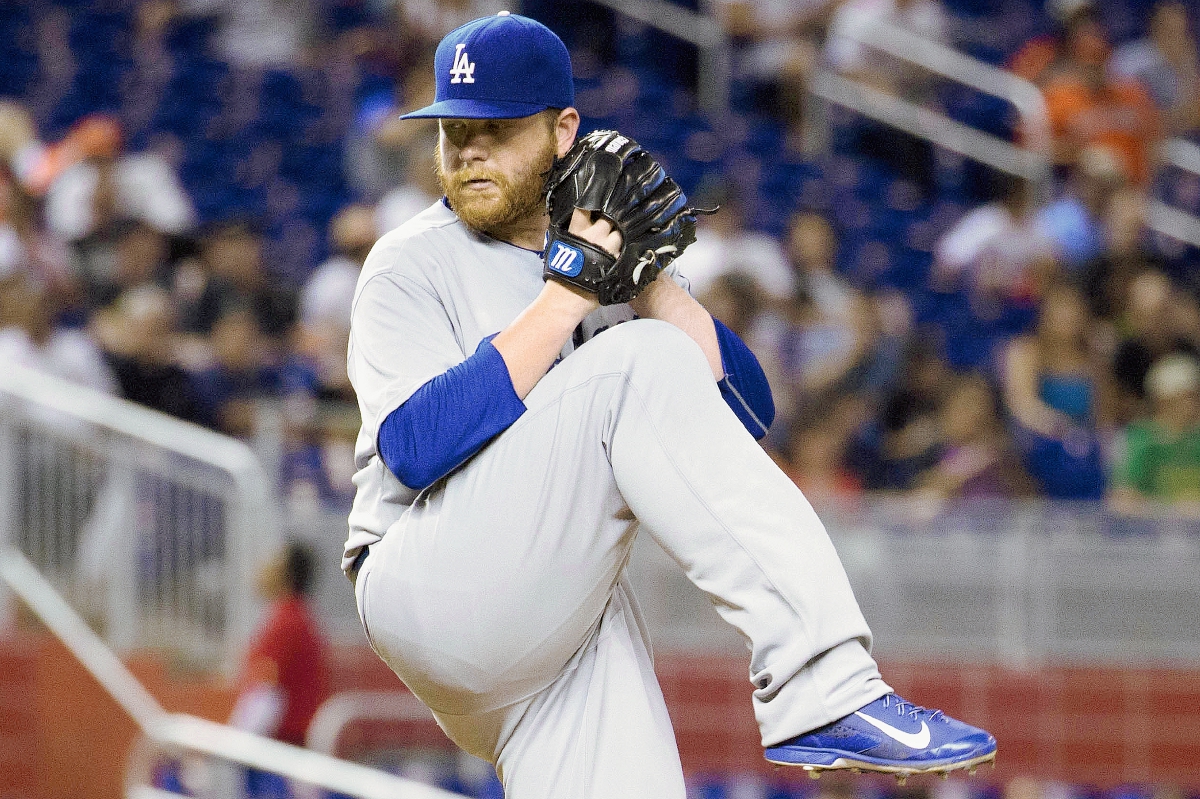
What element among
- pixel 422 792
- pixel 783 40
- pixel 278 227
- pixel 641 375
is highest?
pixel 641 375

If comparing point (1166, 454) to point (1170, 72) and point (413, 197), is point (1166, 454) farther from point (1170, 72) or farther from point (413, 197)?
point (1170, 72)

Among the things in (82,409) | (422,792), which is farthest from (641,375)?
(82,409)

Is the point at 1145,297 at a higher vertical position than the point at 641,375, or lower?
lower

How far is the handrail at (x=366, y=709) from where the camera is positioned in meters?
7.18

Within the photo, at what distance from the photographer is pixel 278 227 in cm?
1009

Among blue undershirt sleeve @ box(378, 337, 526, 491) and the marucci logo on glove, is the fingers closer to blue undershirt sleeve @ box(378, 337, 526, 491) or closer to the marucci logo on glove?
the marucci logo on glove

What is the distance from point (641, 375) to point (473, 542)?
0.39 m

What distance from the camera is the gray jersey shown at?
9.59ft

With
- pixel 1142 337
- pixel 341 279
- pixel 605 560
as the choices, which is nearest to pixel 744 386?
pixel 605 560

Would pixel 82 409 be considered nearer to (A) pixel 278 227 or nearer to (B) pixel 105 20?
(A) pixel 278 227

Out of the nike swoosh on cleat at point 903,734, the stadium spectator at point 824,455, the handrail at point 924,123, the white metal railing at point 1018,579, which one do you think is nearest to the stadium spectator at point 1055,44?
the handrail at point 924,123

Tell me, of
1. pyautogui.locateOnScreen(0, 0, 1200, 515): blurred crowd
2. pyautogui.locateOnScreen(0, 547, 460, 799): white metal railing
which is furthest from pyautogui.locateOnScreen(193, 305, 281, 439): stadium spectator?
pyautogui.locateOnScreen(0, 547, 460, 799): white metal railing

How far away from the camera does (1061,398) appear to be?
7.62 metres

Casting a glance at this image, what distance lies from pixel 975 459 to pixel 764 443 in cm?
90
